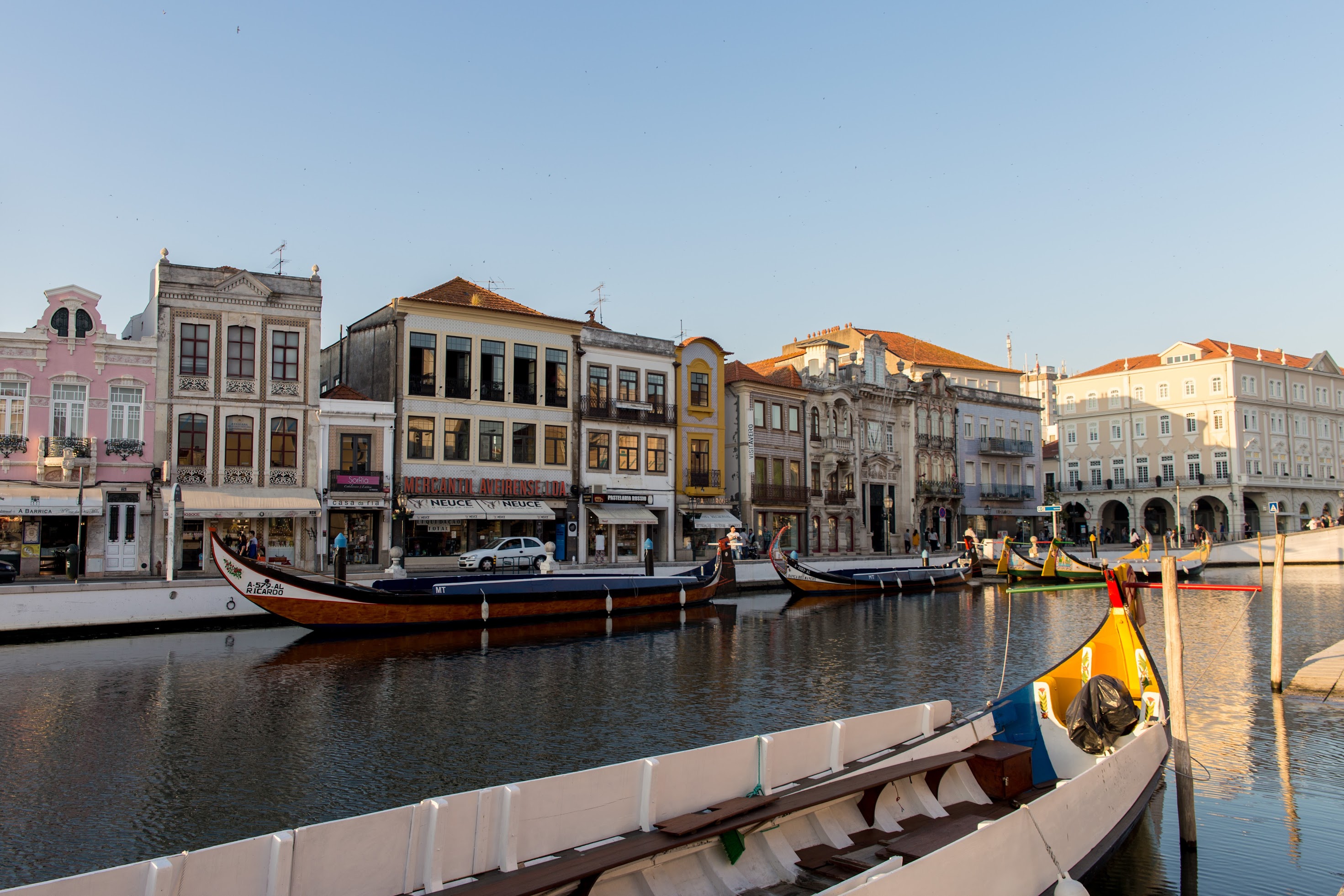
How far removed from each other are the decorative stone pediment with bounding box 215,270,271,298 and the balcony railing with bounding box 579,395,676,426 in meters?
14.3

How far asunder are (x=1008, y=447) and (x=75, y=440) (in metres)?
57.3

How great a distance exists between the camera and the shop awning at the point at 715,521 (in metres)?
46.6

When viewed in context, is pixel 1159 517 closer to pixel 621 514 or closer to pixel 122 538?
pixel 621 514

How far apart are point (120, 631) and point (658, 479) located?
2588cm

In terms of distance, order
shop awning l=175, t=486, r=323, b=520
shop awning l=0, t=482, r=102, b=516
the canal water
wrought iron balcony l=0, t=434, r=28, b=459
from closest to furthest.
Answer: the canal water → shop awning l=0, t=482, r=102, b=516 → wrought iron balcony l=0, t=434, r=28, b=459 → shop awning l=175, t=486, r=323, b=520

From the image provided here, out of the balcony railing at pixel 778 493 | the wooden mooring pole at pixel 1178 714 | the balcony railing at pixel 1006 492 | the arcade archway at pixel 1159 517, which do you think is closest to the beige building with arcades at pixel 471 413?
the balcony railing at pixel 778 493

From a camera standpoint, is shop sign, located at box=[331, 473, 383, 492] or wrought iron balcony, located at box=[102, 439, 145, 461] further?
shop sign, located at box=[331, 473, 383, 492]

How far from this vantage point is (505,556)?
116ft

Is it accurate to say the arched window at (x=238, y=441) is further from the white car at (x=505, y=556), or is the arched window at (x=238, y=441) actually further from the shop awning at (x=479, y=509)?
the white car at (x=505, y=556)

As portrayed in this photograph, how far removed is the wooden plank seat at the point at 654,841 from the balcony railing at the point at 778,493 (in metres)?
42.0

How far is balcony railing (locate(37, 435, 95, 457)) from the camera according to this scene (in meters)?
31.5

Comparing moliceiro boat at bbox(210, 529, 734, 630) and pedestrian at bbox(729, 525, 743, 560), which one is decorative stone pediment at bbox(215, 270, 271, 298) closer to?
moliceiro boat at bbox(210, 529, 734, 630)

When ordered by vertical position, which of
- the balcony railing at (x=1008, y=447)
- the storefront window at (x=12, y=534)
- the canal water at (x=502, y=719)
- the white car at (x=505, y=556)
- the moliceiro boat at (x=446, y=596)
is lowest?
the canal water at (x=502, y=719)

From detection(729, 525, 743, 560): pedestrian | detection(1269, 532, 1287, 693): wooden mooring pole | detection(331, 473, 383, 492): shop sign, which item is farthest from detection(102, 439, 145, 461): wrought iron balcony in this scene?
detection(1269, 532, 1287, 693): wooden mooring pole
